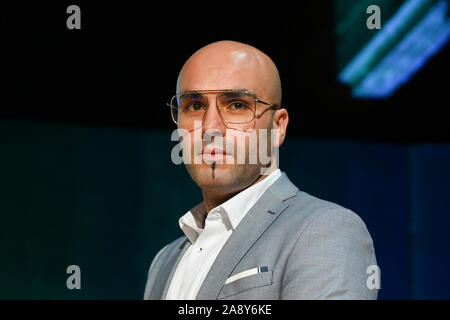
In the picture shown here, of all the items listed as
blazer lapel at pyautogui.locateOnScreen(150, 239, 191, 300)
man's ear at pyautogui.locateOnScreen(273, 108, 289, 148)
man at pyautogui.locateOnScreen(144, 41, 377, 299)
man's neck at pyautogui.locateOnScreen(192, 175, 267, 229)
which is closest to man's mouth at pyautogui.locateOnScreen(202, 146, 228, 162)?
man at pyautogui.locateOnScreen(144, 41, 377, 299)

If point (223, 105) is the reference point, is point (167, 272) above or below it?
below

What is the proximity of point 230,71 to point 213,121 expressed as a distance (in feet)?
0.49

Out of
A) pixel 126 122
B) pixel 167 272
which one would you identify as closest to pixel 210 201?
pixel 167 272

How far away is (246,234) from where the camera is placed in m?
1.54

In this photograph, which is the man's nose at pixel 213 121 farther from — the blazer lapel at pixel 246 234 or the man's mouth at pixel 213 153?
the blazer lapel at pixel 246 234

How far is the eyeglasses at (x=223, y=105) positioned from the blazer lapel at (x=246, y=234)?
0.67 feet

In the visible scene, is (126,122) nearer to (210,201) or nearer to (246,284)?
(210,201)

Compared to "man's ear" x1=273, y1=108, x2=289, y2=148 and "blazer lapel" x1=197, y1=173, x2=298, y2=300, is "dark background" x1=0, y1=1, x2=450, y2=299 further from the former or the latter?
"blazer lapel" x1=197, y1=173, x2=298, y2=300

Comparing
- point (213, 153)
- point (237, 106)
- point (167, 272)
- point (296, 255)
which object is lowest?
point (167, 272)

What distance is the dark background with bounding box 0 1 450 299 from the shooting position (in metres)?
3.08

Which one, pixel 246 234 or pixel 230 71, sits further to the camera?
pixel 230 71

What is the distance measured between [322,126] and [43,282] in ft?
5.43

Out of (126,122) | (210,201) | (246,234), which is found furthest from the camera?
(126,122)
